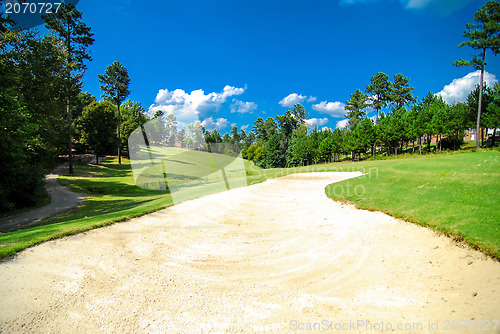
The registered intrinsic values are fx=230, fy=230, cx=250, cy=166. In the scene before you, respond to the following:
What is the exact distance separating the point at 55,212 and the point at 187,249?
1320 cm

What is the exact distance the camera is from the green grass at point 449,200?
636 cm

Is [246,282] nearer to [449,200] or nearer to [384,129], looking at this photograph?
[449,200]

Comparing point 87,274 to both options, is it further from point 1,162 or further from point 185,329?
point 1,162

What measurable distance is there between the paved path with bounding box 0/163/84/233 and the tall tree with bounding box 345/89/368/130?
273 ft

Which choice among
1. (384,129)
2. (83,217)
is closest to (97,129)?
(83,217)

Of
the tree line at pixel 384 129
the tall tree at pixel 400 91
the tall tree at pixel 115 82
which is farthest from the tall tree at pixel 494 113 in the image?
the tall tree at pixel 115 82

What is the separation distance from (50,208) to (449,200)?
74.9 feet

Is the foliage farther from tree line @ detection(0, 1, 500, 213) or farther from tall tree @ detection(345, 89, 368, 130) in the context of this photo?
tall tree @ detection(345, 89, 368, 130)

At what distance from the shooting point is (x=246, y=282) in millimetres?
5395

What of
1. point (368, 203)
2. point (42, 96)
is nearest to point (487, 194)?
point (368, 203)

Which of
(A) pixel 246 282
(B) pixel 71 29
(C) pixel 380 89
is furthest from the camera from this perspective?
(C) pixel 380 89

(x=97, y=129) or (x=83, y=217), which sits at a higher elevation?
(x=97, y=129)

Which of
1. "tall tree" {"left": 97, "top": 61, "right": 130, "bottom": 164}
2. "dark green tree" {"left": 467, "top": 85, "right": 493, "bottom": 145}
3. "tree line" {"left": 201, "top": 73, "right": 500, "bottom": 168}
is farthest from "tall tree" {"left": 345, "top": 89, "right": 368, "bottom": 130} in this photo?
"tall tree" {"left": 97, "top": 61, "right": 130, "bottom": 164}

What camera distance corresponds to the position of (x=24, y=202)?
16.9 m
